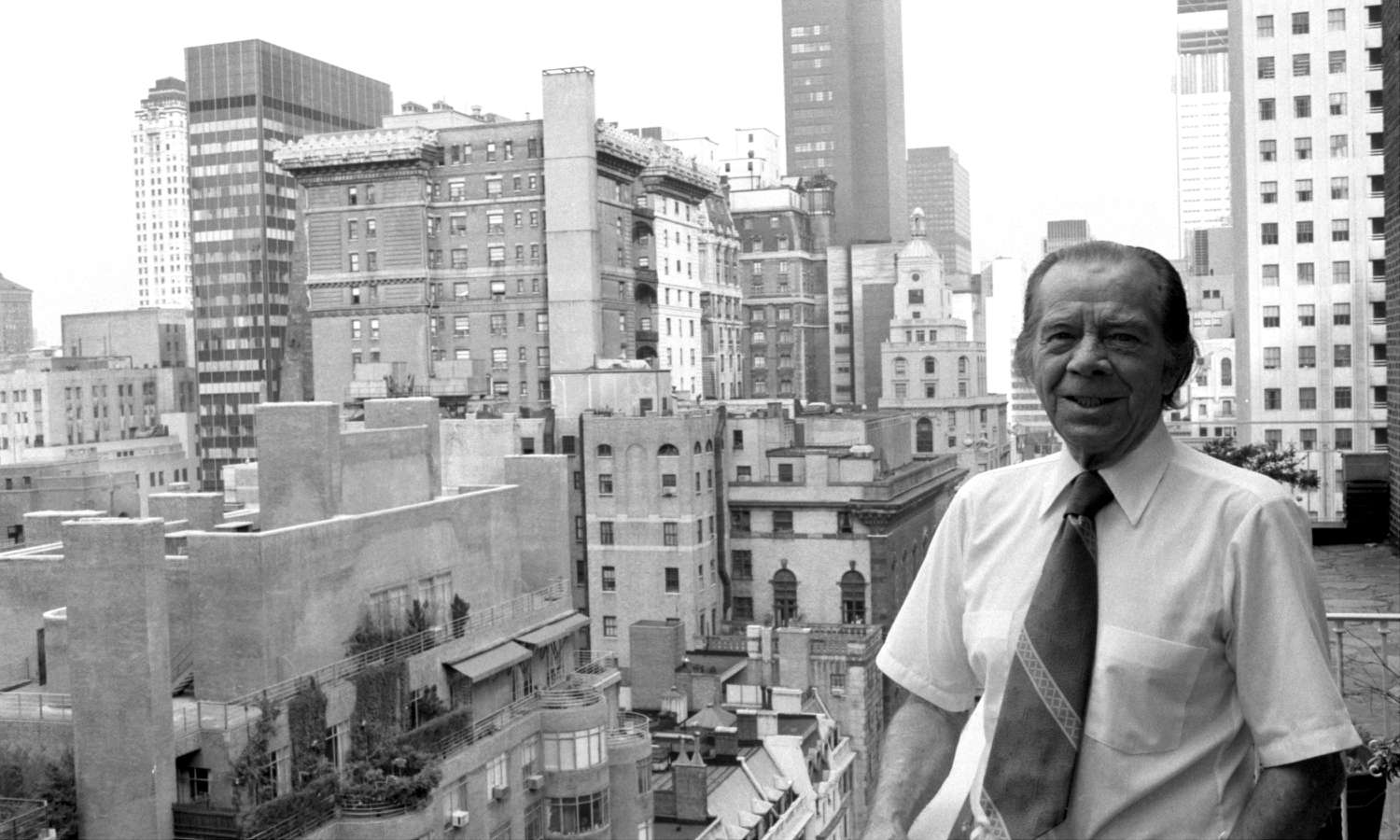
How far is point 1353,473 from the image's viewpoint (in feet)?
97.6

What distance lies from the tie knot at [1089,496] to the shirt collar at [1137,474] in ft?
0.06

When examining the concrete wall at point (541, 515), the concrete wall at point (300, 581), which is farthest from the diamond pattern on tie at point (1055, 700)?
the concrete wall at point (541, 515)

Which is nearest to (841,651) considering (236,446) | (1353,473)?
(1353,473)

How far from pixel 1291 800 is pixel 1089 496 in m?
0.89

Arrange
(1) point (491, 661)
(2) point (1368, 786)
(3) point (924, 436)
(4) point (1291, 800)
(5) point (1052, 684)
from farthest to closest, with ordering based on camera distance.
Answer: (3) point (924, 436), (1) point (491, 661), (2) point (1368, 786), (5) point (1052, 684), (4) point (1291, 800)

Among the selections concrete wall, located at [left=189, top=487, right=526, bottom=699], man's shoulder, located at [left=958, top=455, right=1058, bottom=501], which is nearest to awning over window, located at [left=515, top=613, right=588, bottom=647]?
concrete wall, located at [left=189, top=487, right=526, bottom=699]

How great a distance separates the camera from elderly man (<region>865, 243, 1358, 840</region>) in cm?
362

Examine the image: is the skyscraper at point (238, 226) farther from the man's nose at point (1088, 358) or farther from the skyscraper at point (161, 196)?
the man's nose at point (1088, 358)

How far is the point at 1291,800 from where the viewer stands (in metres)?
3.57

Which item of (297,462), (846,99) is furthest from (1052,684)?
(846,99)

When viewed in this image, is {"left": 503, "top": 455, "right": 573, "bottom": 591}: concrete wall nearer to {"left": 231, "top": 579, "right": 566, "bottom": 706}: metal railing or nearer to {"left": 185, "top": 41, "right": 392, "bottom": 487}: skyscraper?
{"left": 231, "top": 579, "right": 566, "bottom": 706}: metal railing

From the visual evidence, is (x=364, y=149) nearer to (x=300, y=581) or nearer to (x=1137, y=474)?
(x=300, y=581)

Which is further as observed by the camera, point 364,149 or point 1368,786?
point 364,149

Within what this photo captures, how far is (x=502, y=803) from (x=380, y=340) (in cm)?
5272
